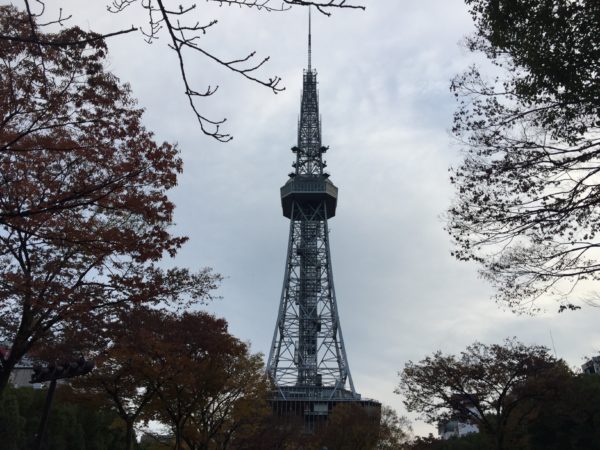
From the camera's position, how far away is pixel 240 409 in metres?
23.9

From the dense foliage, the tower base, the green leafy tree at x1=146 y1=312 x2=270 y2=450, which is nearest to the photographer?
the green leafy tree at x1=146 y1=312 x2=270 y2=450

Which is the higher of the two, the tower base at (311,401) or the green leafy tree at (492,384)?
the tower base at (311,401)

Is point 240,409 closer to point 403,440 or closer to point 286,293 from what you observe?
point 403,440

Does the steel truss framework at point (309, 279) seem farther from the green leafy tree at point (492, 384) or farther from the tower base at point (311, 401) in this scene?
the green leafy tree at point (492, 384)

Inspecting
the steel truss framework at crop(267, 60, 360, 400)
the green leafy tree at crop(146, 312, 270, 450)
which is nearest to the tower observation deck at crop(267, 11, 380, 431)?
the steel truss framework at crop(267, 60, 360, 400)

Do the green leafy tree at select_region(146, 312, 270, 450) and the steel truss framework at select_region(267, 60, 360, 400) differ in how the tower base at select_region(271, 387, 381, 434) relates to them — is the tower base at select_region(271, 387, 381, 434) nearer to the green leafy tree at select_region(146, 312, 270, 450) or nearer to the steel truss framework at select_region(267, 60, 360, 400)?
the steel truss framework at select_region(267, 60, 360, 400)

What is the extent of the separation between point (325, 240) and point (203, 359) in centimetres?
5361

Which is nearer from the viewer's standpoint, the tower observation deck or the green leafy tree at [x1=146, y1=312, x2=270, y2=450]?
the green leafy tree at [x1=146, y1=312, x2=270, y2=450]

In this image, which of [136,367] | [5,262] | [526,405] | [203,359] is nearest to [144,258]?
[5,262]

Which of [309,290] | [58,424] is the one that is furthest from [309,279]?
[58,424]

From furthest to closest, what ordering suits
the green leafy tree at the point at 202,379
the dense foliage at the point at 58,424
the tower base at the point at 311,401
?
the tower base at the point at 311,401 < the dense foliage at the point at 58,424 < the green leafy tree at the point at 202,379

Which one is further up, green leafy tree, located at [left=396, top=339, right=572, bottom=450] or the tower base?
the tower base

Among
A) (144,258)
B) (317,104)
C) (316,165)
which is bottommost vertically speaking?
(144,258)

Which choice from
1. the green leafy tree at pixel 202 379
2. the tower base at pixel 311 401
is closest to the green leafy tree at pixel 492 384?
the green leafy tree at pixel 202 379
